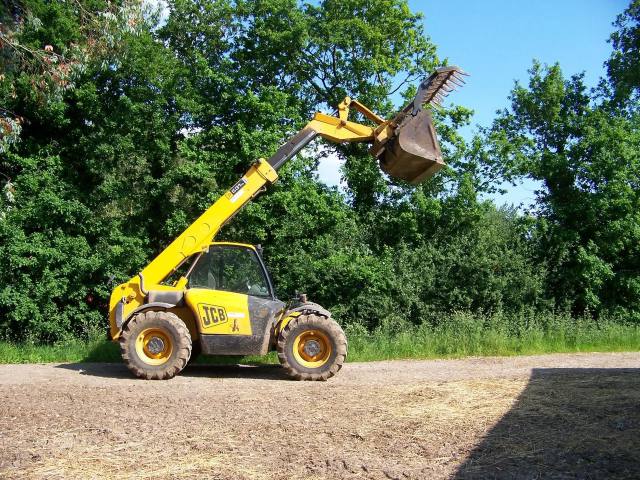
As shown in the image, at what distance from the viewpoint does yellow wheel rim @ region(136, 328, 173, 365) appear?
36.2 ft

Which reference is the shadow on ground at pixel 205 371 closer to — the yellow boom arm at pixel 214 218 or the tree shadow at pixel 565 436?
the yellow boom arm at pixel 214 218

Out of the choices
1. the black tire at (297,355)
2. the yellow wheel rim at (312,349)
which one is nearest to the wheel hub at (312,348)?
the yellow wheel rim at (312,349)

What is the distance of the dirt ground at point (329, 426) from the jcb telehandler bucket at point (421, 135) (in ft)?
11.6

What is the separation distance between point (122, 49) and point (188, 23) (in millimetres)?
9360

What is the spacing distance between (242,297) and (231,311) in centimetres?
30

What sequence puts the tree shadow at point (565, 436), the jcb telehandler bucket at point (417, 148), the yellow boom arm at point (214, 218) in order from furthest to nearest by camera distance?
the yellow boom arm at point (214, 218), the jcb telehandler bucket at point (417, 148), the tree shadow at point (565, 436)

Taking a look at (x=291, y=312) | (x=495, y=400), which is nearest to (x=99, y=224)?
(x=291, y=312)

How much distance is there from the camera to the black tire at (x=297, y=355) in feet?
35.9

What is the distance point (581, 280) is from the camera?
19172 millimetres

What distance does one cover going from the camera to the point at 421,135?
37.3ft

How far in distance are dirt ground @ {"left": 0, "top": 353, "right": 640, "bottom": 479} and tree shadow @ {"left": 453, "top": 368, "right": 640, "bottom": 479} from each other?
17mm

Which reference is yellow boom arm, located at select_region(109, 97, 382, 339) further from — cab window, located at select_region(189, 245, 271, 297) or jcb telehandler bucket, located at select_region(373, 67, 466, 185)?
jcb telehandler bucket, located at select_region(373, 67, 466, 185)

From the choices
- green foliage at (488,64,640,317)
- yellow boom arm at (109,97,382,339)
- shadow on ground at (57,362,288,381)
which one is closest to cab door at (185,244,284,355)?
yellow boom arm at (109,97,382,339)

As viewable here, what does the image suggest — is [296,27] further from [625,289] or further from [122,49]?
[625,289]
